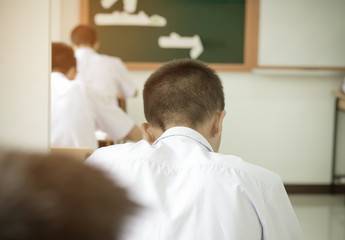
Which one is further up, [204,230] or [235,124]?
[204,230]

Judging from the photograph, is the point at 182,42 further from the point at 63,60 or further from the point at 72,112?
the point at 72,112

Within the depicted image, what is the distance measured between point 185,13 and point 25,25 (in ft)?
9.94

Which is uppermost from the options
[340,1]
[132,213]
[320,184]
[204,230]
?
[340,1]

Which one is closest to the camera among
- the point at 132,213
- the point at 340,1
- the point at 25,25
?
the point at 132,213

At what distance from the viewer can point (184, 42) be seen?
4.32 m

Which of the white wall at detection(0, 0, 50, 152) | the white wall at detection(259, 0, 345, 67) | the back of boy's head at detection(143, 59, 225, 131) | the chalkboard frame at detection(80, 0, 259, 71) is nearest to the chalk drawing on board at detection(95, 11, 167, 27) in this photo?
the chalkboard frame at detection(80, 0, 259, 71)

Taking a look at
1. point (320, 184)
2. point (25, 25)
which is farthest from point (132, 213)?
point (320, 184)

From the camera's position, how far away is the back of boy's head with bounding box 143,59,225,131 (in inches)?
53.0

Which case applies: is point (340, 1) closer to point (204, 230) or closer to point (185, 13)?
point (185, 13)

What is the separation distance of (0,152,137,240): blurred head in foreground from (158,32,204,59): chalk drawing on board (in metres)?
4.03

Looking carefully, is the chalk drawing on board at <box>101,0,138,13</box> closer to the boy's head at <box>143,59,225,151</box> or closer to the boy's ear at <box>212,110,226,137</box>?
the boy's head at <box>143,59,225,151</box>

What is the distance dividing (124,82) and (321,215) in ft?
5.69

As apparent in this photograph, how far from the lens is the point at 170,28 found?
14.1ft

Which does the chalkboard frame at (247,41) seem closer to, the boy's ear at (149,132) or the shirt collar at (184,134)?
the boy's ear at (149,132)
